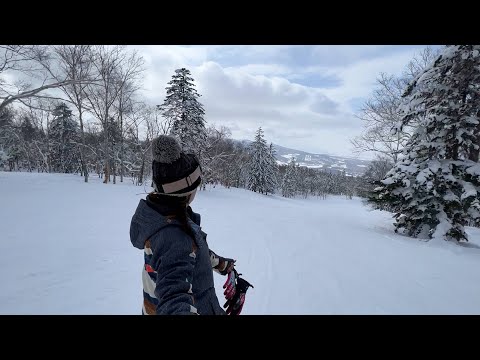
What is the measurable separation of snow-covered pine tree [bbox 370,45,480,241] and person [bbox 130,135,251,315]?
9147 millimetres

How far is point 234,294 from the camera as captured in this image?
207 cm

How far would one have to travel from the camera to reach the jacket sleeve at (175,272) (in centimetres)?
120

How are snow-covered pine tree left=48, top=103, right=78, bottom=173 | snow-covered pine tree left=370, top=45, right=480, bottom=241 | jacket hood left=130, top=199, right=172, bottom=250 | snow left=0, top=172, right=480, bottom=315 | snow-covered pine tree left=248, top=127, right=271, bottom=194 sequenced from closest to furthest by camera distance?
jacket hood left=130, top=199, right=172, bottom=250
snow left=0, top=172, right=480, bottom=315
snow-covered pine tree left=370, top=45, right=480, bottom=241
snow-covered pine tree left=48, top=103, right=78, bottom=173
snow-covered pine tree left=248, top=127, right=271, bottom=194

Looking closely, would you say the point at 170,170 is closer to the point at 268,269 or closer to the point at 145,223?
the point at 145,223

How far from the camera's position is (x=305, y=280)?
16.1 feet

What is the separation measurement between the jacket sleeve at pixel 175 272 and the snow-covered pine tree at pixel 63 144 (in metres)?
48.1

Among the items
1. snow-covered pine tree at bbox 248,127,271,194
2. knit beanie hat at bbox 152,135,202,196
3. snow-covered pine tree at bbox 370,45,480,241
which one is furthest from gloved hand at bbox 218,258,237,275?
snow-covered pine tree at bbox 248,127,271,194

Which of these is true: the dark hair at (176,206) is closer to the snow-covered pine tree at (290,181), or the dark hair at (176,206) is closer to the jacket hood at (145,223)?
the jacket hood at (145,223)

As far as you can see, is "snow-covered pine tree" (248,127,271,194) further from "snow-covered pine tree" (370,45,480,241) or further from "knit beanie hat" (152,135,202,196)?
"knit beanie hat" (152,135,202,196)

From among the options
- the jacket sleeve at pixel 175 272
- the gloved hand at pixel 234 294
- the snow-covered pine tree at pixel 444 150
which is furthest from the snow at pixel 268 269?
the jacket sleeve at pixel 175 272

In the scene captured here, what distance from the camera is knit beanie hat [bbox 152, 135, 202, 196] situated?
1521mm
